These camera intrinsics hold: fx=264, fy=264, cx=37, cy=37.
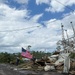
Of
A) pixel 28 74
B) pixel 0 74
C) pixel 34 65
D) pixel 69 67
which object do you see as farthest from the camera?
pixel 34 65

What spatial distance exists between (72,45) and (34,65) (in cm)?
1781

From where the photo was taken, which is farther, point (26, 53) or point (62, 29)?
point (62, 29)

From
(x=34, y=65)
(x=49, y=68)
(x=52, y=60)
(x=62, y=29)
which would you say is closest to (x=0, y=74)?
(x=49, y=68)

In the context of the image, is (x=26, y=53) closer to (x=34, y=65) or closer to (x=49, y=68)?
(x=34, y=65)

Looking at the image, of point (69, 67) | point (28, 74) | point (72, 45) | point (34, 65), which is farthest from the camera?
point (72, 45)

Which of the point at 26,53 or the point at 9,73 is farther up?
the point at 26,53

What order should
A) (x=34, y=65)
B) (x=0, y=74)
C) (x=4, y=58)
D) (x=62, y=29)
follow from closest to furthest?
(x=0, y=74)
(x=34, y=65)
(x=62, y=29)
(x=4, y=58)

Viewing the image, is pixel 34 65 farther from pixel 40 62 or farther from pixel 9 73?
pixel 9 73

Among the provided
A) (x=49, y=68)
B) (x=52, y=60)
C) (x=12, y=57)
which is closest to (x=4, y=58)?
(x=12, y=57)

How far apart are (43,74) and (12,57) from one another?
119ft

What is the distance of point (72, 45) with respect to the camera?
49.4m

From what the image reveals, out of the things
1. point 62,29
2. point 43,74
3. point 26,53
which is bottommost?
point 43,74

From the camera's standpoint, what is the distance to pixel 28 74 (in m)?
24.7

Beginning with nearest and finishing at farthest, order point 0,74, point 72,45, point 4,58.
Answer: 1. point 0,74
2. point 72,45
3. point 4,58
